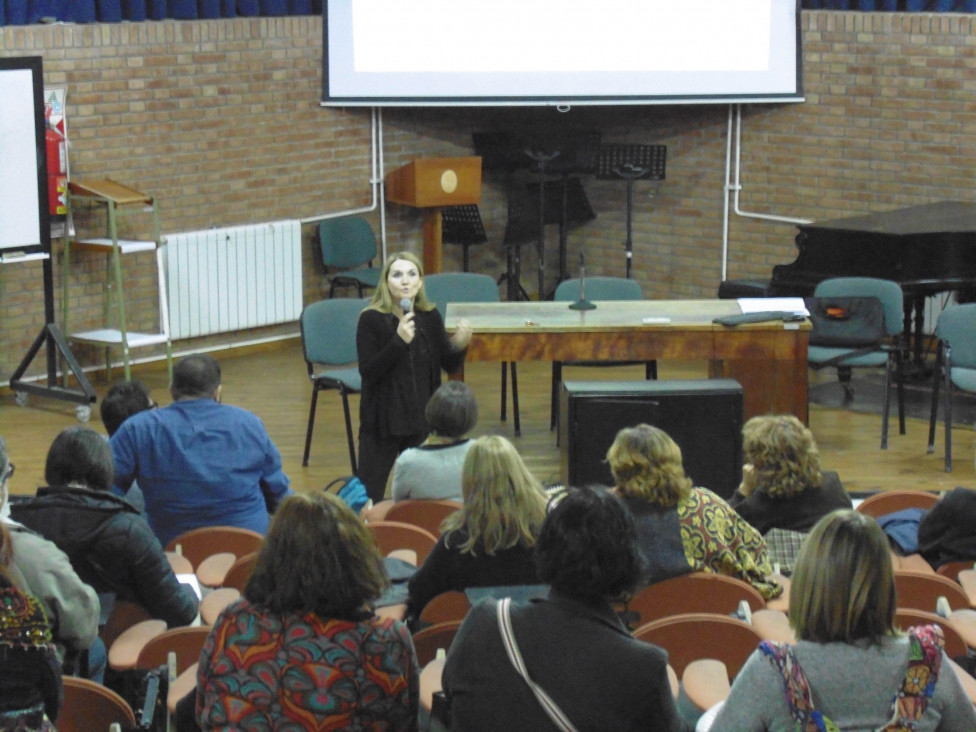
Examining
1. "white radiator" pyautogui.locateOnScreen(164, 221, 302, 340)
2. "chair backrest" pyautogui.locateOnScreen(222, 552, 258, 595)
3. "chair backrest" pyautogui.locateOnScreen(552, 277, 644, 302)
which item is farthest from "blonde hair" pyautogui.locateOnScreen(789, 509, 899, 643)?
"white radiator" pyautogui.locateOnScreen(164, 221, 302, 340)

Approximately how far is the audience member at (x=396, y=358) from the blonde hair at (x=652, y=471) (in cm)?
→ 192

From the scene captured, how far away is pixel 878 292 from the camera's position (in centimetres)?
692

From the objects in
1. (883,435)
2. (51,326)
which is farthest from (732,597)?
(51,326)

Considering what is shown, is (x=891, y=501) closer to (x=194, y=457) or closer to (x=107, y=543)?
(x=194, y=457)

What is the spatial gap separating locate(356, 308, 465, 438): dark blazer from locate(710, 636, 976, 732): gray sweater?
3.21 meters

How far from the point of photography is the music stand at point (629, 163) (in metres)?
8.80

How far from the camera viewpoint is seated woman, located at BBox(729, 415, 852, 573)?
3.87 metres

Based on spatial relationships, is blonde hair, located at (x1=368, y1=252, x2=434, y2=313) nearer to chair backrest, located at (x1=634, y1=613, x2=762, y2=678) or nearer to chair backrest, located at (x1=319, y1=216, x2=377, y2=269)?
chair backrest, located at (x1=634, y1=613, x2=762, y2=678)

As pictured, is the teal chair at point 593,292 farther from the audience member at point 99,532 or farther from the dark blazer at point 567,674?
the dark blazer at point 567,674

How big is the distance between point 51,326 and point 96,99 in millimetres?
1430

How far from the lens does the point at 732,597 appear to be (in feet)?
10.6

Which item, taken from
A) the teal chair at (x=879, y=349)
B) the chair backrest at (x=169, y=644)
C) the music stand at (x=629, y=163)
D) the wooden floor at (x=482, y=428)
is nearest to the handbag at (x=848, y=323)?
the teal chair at (x=879, y=349)

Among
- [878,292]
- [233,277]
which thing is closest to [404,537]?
[878,292]

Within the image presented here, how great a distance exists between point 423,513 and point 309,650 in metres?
1.81
